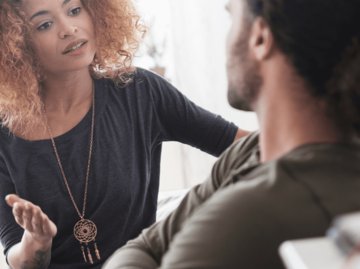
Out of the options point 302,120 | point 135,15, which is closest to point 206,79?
point 135,15

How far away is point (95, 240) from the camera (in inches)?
48.2

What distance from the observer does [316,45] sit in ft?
1.82

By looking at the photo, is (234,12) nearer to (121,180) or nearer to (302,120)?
(302,120)

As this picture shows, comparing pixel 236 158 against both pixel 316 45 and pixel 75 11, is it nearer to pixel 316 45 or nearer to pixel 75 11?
pixel 316 45

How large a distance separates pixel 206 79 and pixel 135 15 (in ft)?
4.24

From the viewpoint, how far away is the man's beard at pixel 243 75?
672 mm

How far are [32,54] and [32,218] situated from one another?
0.64 metres

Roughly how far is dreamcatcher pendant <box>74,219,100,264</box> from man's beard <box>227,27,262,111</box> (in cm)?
73

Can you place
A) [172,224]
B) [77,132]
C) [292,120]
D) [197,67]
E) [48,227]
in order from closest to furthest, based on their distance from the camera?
[292,120] < [172,224] < [48,227] < [77,132] < [197,67]

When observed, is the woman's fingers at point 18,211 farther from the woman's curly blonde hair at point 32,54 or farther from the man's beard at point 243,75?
the man's beard at point 243,75

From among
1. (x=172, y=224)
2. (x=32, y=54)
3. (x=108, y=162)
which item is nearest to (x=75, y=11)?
(x=32, y=54)

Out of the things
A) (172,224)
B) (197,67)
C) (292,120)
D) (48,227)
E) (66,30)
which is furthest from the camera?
(197,67)

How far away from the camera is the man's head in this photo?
1.75 ft

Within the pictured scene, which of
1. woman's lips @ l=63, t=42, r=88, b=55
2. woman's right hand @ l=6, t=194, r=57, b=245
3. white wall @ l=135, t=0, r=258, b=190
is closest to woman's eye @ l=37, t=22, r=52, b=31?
woman's lips @ l=63, t=42, r=88, b=55
